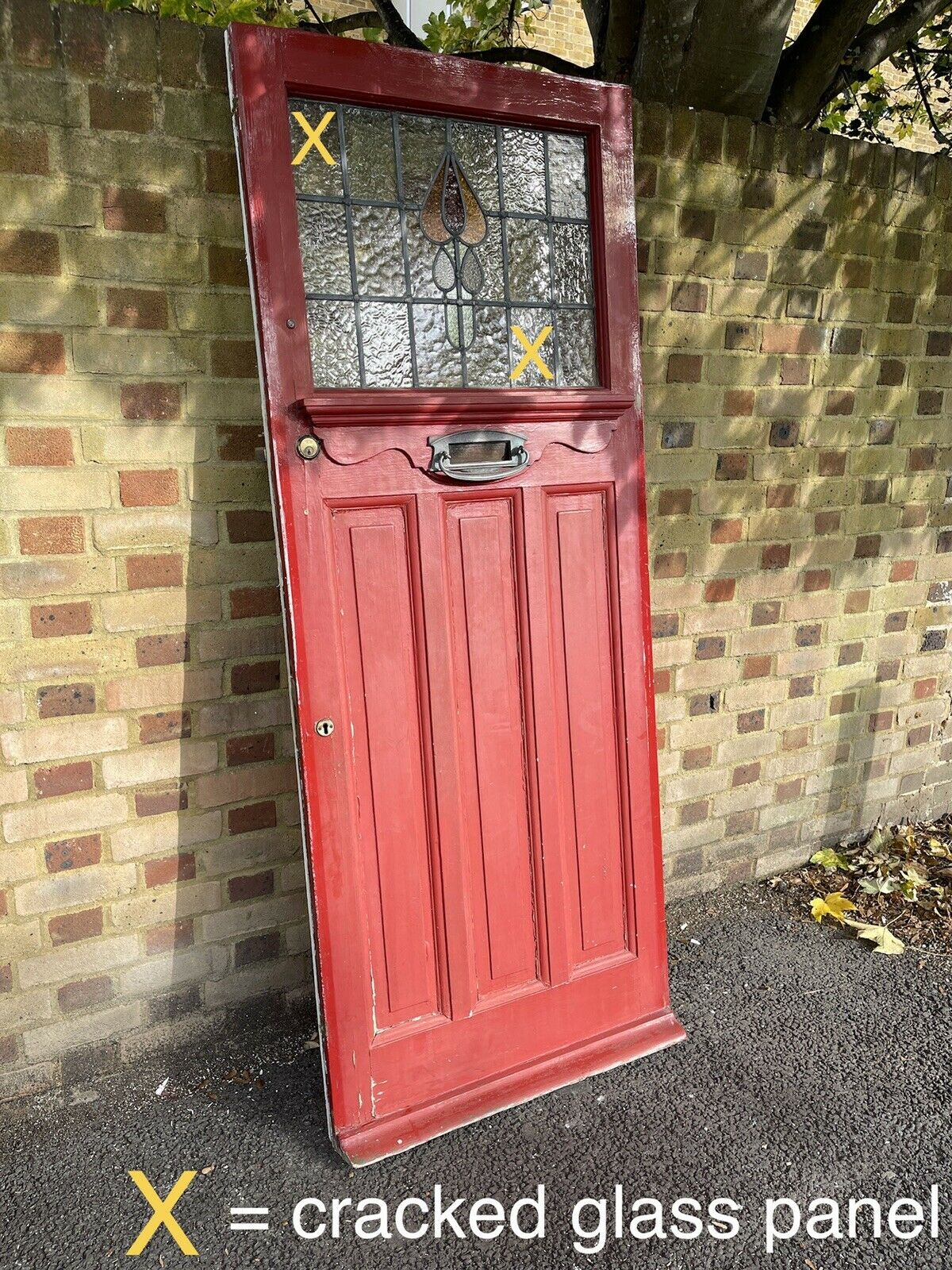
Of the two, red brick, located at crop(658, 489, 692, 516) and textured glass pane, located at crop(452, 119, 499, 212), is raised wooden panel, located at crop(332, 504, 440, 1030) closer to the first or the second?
textured glass pane, located at crop(452, 119, 499, 212)

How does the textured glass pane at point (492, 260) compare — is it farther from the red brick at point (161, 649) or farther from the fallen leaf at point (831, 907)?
the fallen leaf at point (831, 907)

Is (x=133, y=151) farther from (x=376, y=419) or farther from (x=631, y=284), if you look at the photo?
(x=631, y=284)

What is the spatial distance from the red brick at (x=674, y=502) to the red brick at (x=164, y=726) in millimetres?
1669

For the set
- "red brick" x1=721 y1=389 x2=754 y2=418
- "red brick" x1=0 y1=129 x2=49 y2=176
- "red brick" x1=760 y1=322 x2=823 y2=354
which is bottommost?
"red brick" x1=721 y1=389 x2=754 y2=418

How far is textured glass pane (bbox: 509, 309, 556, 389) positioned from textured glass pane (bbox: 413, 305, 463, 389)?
18cm

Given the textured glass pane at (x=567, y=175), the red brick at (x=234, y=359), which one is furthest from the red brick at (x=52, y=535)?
the textured glass pane at (x=567, y=175)

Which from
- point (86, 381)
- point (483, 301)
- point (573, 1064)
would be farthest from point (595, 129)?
point (573, 1064)

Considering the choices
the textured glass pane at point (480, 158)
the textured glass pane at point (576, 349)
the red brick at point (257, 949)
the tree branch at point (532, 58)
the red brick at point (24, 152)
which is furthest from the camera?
the tree branch at point (532, 58)

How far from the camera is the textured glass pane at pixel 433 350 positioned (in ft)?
7.90

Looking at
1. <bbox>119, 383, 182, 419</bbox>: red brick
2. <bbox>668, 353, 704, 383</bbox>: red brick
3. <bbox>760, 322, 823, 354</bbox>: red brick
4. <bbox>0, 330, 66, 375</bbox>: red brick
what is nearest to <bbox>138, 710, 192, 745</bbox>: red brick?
<bbox>119, 383, 182, 419</bbox>: red brick

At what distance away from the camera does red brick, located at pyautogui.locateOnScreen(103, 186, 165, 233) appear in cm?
219

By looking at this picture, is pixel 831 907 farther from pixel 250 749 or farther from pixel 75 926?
pixel 75 926

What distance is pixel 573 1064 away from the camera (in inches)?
103

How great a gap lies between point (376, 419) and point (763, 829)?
7.74 ft
